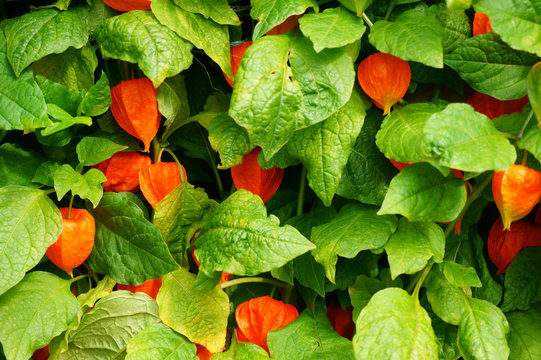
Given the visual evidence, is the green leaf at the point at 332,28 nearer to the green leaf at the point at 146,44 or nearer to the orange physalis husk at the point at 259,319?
the green leaf at the point at 146,44

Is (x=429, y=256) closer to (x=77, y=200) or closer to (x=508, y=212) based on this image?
(x=508, y=212)

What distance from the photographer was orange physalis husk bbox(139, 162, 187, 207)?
1.00 metres

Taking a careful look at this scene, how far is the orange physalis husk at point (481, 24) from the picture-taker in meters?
0.88

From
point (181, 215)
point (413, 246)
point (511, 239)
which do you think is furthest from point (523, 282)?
point (181, 215)

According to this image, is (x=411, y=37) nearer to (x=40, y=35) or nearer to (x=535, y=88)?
(x=535, y=88)

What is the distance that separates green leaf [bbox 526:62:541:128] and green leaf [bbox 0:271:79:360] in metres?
0.82

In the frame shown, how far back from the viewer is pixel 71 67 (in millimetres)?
983

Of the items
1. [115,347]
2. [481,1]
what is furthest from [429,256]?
[115,347]

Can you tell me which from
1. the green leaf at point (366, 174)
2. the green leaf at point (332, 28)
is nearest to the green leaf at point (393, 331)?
the green leaf at point (366, 174)

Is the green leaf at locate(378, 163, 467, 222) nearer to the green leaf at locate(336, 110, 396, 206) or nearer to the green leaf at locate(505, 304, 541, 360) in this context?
the green leaf at locate(336, 110, 396, 206)

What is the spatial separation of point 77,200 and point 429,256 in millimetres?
689

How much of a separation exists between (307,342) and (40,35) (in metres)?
0.71

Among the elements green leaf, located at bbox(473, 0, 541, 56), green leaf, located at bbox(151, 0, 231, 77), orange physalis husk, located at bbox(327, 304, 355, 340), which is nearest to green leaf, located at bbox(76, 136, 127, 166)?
green leaf, located at bbox(151, 0, 231, 77)

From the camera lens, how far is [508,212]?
77 cm
